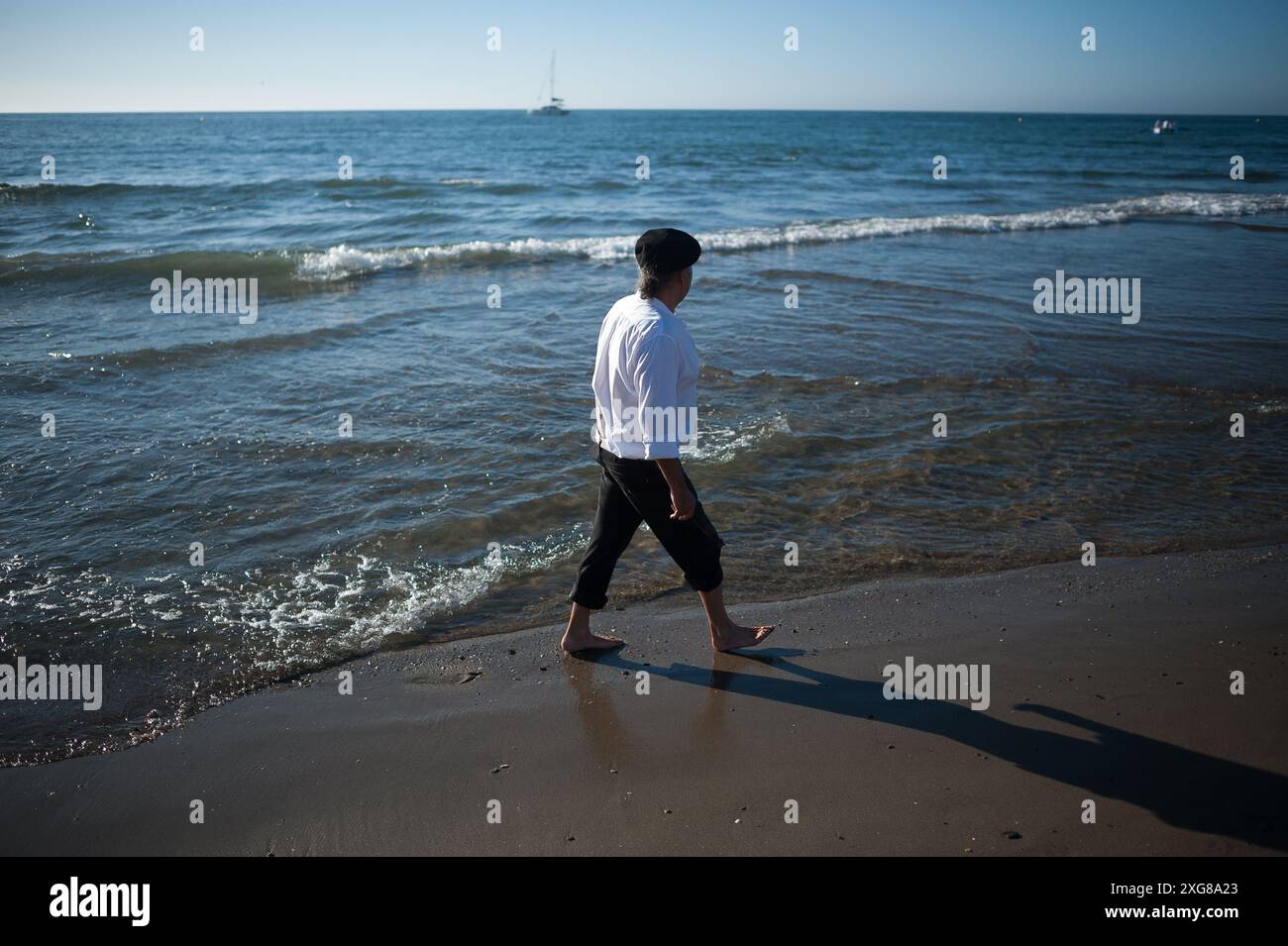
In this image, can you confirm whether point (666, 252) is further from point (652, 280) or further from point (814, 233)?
point (814, 233)

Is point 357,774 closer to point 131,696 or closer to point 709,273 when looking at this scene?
point 131,696

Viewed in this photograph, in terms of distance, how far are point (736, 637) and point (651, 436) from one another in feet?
4.02

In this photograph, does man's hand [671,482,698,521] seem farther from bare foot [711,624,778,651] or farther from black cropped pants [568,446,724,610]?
bare foot [711,624,778,651]

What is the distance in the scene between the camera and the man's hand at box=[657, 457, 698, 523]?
369cm

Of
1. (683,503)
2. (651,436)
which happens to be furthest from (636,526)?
(651,436)

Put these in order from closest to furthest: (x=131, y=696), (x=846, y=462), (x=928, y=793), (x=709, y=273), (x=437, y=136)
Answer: (x=928, y=793) < (x=131, y=696) < (x=846, y=462) < (x=709, y=273) < (x=437, y=136)

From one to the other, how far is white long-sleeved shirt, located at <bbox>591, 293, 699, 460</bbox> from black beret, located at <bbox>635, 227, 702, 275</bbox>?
0.14 m

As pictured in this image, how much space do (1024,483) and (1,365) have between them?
9407mm

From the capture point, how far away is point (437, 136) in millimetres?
55094

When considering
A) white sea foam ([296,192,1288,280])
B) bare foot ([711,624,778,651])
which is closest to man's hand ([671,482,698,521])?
bare foot ([711,624,778,651])

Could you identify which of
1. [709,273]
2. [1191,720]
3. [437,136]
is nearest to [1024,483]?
[1191,720]

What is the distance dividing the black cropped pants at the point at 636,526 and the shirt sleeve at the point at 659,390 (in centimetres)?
22

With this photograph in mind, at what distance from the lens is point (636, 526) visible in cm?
410

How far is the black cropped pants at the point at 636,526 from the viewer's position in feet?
12.7
